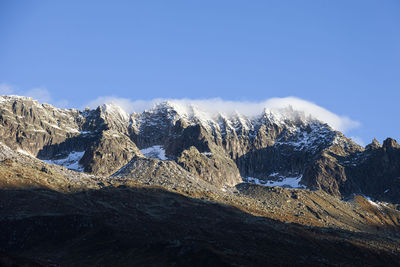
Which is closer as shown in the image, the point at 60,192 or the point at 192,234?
the point at 192,234

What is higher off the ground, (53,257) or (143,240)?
(143,240)

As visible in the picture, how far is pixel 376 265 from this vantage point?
148500 mm

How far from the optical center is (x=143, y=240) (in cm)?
13138

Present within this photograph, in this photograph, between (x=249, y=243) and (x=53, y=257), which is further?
(x=249, y=243)

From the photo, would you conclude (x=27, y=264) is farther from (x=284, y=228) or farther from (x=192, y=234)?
(x=284, y=228)

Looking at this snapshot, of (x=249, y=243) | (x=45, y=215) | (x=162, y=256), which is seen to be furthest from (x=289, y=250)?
(x=45, y=215)

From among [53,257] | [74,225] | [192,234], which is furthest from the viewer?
[192,234]

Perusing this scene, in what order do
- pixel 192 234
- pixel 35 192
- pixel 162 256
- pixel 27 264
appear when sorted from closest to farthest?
1. pixel 27 264
2. pixel 162 256
3. pixel 192 234
4. pixel 35 192

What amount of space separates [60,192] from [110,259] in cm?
8753

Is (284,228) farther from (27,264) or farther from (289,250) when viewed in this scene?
(27,264)

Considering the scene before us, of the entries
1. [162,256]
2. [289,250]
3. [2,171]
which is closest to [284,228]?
[289,250]

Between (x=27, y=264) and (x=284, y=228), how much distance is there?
132919 mm

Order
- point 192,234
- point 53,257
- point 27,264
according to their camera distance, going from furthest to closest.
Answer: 1. point 192,234
2. point 53,257
3. point 27,264

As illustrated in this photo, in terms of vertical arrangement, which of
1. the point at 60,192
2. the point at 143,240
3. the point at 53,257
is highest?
Result: the point at 60,192
